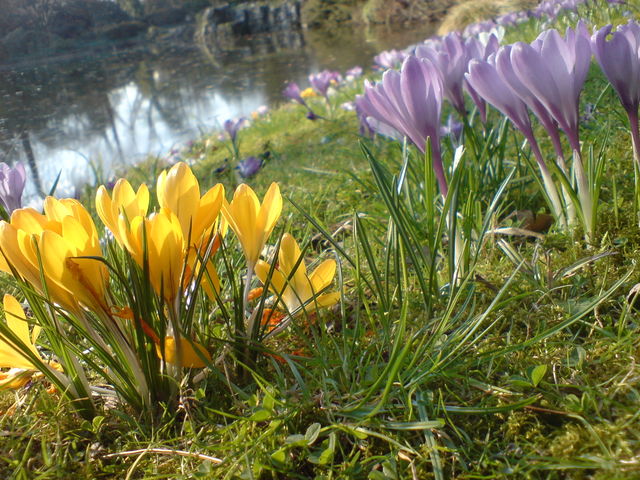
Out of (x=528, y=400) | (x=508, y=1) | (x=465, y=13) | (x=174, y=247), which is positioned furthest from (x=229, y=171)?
(x=465, y=13)

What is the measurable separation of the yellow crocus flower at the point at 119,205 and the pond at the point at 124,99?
107cm

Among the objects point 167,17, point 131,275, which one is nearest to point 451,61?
point 131,275

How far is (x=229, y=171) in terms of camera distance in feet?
8.99

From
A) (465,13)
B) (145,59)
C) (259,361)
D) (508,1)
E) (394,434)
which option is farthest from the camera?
(145,59)

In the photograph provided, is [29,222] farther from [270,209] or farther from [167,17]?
[167,17]

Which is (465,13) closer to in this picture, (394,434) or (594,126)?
(594,126)

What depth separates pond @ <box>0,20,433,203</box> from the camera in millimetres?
3520

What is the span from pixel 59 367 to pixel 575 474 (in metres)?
0.80

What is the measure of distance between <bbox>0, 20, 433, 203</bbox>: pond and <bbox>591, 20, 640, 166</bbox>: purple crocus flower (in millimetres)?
1516

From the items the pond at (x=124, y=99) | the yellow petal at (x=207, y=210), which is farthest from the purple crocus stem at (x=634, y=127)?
the pond at (x=124, y=99)

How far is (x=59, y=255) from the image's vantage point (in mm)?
653

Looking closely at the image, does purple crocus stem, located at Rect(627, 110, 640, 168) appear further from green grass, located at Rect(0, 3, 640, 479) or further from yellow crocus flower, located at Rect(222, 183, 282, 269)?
yellow crocus flower, located at Rect(222, 183, 282, 269)

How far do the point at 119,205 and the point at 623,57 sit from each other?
83 centimetres

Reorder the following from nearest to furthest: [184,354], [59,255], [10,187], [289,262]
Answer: [59,255] → [184,354] → [289,262] → [10,187]
